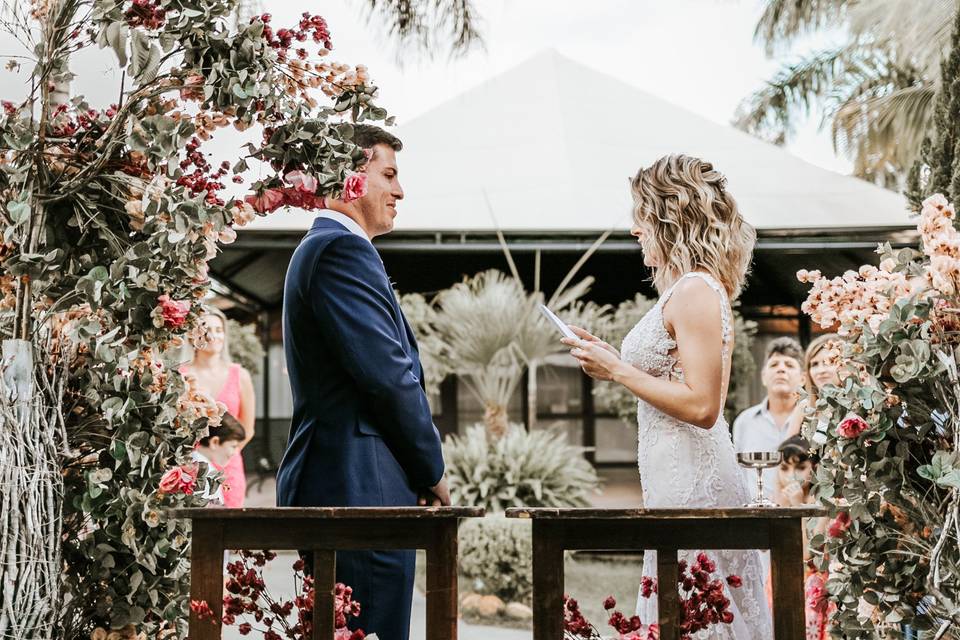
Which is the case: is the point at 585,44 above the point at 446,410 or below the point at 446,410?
above

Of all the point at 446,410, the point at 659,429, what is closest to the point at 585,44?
the point at 446,410

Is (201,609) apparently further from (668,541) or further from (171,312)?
(668,541)

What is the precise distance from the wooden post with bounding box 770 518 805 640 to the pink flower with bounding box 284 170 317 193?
1.28 metres

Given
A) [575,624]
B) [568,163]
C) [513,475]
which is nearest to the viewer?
[575,624]

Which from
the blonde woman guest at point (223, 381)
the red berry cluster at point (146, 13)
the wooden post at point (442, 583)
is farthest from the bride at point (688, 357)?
the blonde woman guest at point (223, 381)

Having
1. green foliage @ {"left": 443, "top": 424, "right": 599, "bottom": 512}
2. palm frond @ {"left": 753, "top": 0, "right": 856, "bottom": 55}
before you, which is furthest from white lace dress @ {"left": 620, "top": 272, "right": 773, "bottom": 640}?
palm frond @ {"left": 753, "top": 0, "right": 856, "bottom": 55}

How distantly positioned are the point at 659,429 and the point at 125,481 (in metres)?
1.40

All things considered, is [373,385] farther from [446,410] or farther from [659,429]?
[446,410]

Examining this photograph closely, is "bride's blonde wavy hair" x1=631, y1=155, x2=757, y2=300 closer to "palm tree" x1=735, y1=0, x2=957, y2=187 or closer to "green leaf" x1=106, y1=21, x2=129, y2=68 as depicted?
"green leaf" x1=106, y1=21, x2=129, y2=68

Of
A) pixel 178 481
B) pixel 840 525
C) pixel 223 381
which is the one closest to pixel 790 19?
pixel 223 381

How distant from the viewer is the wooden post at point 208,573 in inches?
74.4

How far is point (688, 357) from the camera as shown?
2545 millimetres

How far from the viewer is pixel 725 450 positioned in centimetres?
268

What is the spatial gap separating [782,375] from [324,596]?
414 cm
